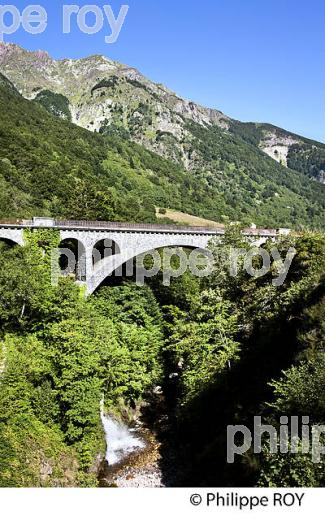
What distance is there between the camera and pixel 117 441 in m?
30.0

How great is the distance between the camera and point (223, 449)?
78.3ft

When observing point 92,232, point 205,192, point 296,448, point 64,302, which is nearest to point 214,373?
point 64,302

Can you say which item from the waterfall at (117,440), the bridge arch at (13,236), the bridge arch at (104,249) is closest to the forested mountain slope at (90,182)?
the bridge arch at (104,249)

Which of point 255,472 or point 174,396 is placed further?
point 174,396

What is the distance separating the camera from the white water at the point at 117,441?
28.3 meters

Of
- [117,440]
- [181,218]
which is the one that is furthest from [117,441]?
[181,218]

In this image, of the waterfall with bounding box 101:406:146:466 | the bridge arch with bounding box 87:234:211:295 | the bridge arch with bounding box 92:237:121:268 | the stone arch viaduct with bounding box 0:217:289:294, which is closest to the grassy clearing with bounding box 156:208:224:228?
the bridge arch with bounding box 87:234:211:295

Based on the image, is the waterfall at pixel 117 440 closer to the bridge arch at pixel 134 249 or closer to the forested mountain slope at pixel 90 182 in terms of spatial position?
the bridge arch at pixel 134 249

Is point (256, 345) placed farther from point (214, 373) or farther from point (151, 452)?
point (151, 452)

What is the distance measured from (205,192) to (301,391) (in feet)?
486

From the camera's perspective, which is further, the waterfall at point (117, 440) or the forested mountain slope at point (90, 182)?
the forested mountain slope at point (90, 182)

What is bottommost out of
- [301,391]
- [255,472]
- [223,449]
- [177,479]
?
[177,479]

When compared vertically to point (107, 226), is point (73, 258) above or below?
below

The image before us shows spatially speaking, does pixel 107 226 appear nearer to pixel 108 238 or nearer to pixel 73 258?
pixel 108 238
